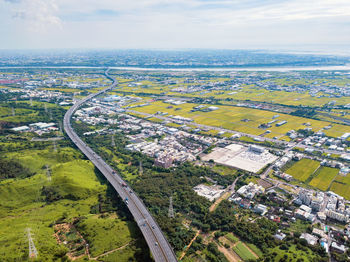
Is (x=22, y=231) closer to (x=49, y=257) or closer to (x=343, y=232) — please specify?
(x=49, y=257)

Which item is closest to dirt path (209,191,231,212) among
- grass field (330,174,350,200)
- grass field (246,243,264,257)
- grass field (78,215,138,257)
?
grass field (246,243,264,257)

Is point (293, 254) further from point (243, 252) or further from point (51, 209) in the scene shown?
point (51, 209)

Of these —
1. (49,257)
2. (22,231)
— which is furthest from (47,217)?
(49,257)

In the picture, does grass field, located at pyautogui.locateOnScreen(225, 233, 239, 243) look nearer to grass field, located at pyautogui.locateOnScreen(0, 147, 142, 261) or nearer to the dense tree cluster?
grass field, located at pyautogui.locateOnScreen(0, 147, 142, 261)

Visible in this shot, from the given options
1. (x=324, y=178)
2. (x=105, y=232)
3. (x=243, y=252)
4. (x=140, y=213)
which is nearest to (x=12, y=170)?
(x=105, y=232)

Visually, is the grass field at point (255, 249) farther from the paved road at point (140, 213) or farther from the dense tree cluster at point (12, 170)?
the dense tree cluster at point (12, 170)
